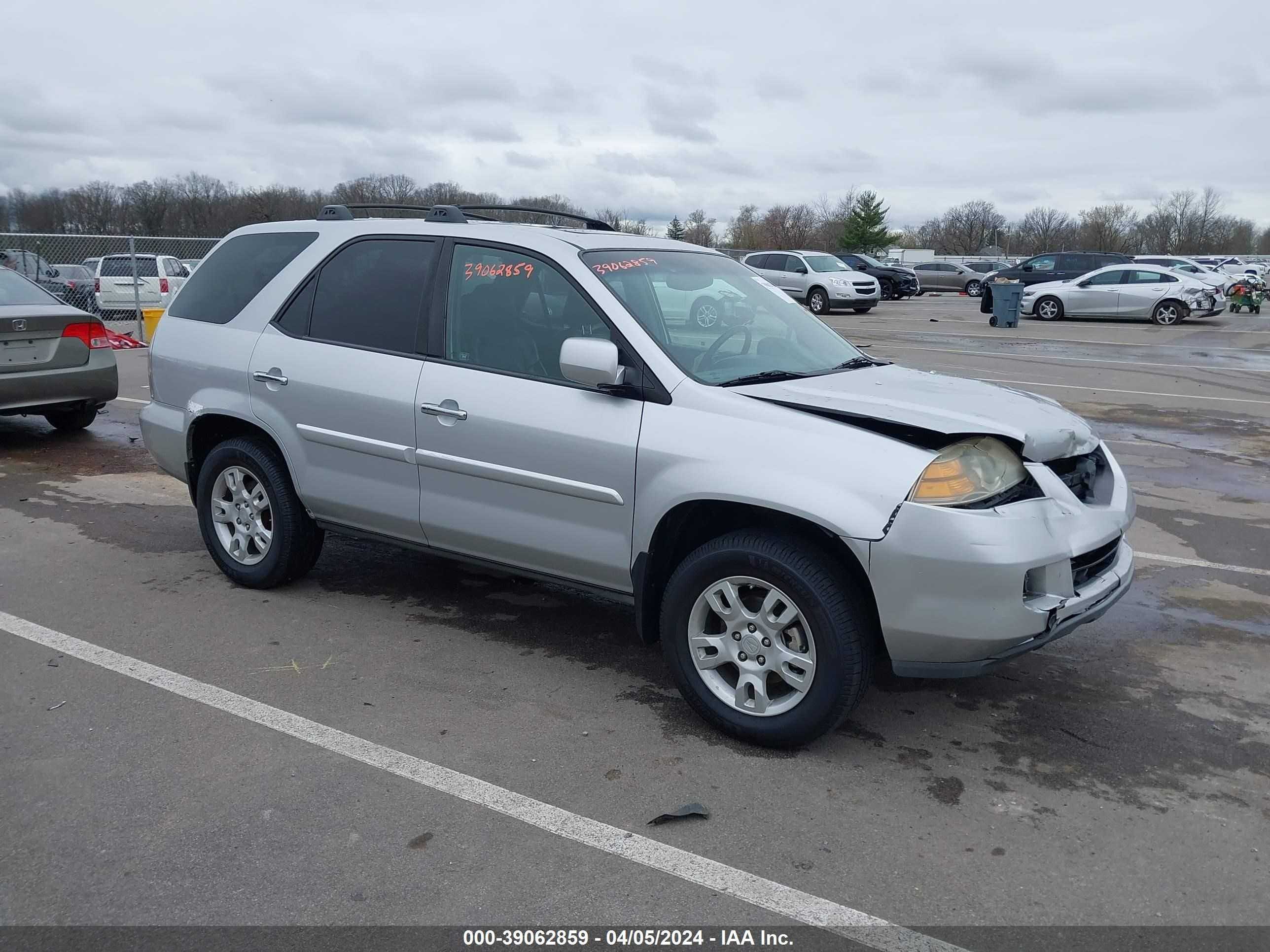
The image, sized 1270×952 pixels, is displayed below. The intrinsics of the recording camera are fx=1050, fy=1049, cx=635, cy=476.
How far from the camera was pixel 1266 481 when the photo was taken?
27.1ft

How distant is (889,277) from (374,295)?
114ft

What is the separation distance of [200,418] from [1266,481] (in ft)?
25.4

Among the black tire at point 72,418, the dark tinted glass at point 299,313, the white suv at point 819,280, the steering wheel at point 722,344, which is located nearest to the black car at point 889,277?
the white suv at point 819,280

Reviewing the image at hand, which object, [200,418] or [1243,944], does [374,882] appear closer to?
[1243,944]

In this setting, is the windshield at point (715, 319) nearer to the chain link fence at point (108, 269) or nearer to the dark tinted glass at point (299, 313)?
the dark tinted glass at point (299, 313)

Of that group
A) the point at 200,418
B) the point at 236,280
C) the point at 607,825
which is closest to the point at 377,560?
the point at 200,418

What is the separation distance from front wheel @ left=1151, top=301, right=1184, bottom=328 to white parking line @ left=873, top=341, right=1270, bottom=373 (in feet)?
31.6

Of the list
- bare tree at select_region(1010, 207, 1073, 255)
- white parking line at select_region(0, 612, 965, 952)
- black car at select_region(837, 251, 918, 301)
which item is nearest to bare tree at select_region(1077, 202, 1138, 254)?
bare tree at select_region(1010, 207, 1073, 255)

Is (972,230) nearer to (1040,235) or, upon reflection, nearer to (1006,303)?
(1040,235)

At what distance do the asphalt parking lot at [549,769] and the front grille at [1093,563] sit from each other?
2.06ft

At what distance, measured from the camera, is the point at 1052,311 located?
90.6ft

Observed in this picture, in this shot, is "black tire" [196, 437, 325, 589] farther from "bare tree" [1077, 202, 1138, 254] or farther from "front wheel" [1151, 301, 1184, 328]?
"bare tree" [1077, 202, 1138, 254]

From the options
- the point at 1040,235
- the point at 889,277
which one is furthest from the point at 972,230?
the point at 889,277

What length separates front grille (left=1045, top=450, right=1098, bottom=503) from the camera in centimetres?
400
